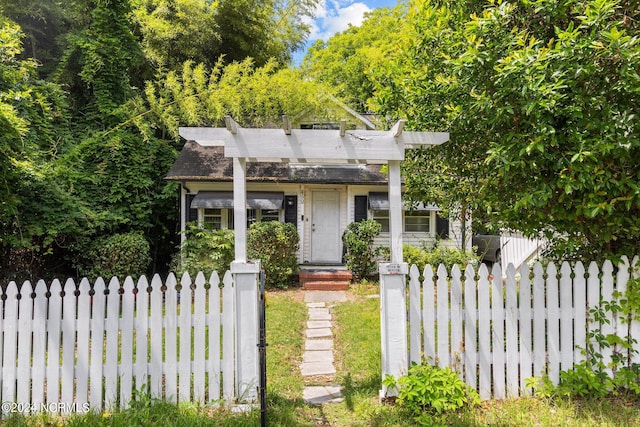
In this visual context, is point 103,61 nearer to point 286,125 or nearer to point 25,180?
point 25,180

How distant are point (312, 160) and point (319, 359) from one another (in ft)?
7.94

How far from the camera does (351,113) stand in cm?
1031

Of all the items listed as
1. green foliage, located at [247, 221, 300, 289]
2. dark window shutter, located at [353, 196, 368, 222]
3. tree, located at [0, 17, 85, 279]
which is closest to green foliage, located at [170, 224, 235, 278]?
green foliage, located at [247, 221, 300, 289]

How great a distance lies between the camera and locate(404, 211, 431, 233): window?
9617 mm

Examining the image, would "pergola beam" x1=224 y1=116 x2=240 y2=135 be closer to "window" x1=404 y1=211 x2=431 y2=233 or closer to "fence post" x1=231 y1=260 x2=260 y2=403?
"fence post" x1=231 y1=260 x2=260 y2=403

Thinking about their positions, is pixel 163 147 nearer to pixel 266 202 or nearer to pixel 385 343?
pixel 266 202

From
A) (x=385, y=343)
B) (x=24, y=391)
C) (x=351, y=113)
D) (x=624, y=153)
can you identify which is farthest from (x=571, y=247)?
(x=351, y=113)

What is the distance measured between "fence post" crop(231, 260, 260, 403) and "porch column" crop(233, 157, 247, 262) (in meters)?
0.12

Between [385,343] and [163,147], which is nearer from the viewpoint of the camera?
[385,343]

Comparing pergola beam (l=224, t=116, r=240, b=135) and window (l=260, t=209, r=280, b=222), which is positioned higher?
pergola beam (l=224, t=116, r=240, b=135)

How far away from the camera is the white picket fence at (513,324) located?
3049mm

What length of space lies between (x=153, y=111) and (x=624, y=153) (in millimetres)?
9767

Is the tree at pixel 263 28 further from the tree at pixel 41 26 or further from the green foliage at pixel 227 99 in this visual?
the tree at pixel 41 26

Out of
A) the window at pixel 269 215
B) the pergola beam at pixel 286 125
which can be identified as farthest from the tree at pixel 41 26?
the pergola beam at pixel 286 125
